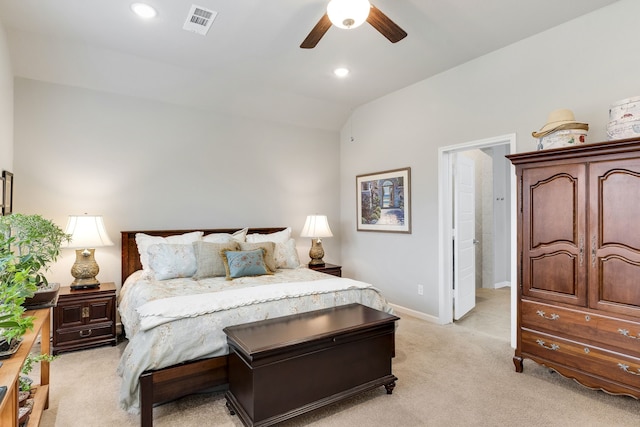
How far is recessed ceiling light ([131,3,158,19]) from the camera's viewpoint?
260 cm

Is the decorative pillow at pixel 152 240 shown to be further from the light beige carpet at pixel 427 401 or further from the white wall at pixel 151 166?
the light beige carpet at pixel 427 401

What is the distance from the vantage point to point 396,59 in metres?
3.57

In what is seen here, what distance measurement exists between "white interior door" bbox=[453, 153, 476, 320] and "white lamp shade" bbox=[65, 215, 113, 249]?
12.5 feet

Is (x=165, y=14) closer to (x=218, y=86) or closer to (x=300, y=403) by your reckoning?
(x=218, y=86)

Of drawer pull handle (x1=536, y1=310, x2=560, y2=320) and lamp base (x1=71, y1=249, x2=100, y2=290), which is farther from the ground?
lamp base (x1=71, y1=249, x2=100, y2=290)

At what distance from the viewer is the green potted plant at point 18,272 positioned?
1222mm

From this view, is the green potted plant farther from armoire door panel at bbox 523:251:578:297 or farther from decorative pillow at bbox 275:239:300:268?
armoire door panel at bbox 523:251:578:297

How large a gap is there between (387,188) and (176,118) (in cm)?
283

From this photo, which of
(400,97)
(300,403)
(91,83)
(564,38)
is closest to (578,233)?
(564,38)

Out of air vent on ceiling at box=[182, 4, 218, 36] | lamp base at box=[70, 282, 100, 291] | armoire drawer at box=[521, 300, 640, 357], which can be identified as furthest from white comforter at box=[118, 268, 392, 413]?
air vent on ceiling at box=[182, 4, 218, 36]

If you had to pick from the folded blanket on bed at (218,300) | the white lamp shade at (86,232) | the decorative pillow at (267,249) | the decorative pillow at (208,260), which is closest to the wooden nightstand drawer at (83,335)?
the white lamp shade at (86,232)

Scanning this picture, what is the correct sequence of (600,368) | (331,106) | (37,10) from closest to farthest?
(600,368)
(37,10)
(331,106)

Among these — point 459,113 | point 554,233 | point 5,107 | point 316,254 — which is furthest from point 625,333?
point 5,107

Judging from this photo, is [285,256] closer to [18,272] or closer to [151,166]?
[151,166]
